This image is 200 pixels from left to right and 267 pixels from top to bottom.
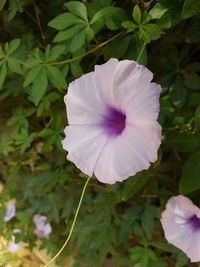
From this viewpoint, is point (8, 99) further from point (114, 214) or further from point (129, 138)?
point (129, 138)

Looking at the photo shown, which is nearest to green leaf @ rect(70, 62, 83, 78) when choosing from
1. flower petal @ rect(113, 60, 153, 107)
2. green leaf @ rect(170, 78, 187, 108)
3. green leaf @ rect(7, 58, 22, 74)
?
green leaf @ rect(7, 58, 22, 74)

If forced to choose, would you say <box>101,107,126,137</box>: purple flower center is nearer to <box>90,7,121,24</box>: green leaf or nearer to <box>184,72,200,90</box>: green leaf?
<box>90,7,121,24</box>: green leaf

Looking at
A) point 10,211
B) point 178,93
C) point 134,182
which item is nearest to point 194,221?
point 134,182

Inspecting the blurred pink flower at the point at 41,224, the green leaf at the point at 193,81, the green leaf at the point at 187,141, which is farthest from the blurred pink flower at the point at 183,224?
the blurred pink flower at the point at 41,224

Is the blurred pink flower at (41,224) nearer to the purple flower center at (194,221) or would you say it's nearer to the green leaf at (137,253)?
the green leaf at (137,253)

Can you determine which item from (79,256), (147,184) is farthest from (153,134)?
(79,256)

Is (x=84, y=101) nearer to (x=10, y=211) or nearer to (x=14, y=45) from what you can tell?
(x=14, y=45)
